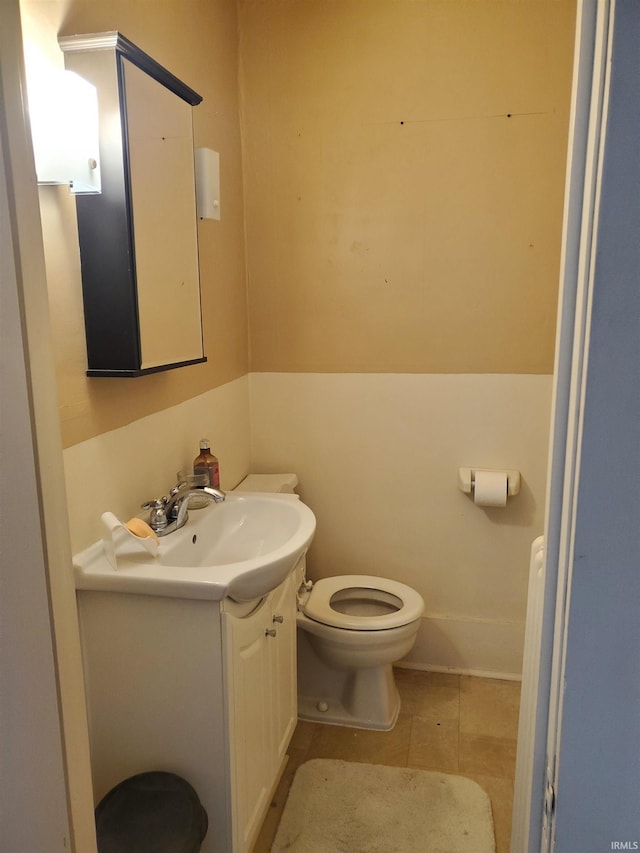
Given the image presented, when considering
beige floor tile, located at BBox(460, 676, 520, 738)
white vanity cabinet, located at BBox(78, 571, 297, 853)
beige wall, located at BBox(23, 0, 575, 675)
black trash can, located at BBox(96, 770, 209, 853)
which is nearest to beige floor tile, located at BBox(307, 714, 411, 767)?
beige floor tile, located at BBox(460, 676, 520, 738)

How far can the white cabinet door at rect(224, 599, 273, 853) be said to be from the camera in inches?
57.0

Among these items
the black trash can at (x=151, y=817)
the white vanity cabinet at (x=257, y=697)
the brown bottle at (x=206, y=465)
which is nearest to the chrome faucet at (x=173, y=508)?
the brown bottle at (x=206, y=465)

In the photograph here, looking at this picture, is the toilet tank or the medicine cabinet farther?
the toilet tank

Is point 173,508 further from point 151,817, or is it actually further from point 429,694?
point 429,694

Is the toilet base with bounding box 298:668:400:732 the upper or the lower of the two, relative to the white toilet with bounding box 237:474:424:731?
lower

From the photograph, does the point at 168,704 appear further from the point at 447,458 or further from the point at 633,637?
the point at 447,458

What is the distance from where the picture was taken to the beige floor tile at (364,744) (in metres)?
2.11

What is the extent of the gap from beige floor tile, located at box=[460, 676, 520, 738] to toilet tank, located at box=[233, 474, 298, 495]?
1086 mm

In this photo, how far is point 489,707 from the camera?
7.84ft

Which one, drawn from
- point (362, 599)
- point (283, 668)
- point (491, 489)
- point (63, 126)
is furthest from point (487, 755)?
point (63, 126)

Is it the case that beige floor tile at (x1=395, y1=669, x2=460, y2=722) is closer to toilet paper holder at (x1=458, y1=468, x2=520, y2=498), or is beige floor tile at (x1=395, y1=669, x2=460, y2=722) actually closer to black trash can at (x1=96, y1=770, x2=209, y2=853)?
toilet paper holder at (x1=458, y1=468, x2=520, y2=498)

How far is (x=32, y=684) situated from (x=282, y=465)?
1905 millimetres

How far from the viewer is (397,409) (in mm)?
2514

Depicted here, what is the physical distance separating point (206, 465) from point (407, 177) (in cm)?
135
